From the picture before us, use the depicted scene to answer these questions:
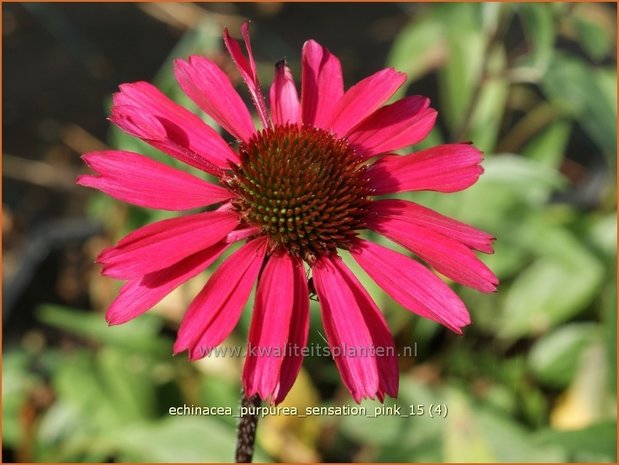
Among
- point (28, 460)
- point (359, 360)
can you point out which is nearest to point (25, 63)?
point (28, 460)

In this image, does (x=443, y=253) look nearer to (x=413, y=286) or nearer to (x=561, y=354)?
(x=413, y=286)

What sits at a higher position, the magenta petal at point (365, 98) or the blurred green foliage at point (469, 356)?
the magenta petal at point (365, 98)

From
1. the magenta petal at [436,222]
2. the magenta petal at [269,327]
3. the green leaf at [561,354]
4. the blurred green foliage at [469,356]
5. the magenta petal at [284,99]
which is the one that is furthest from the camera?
the green leaf at [561,354]

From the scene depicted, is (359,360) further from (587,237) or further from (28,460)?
(587,237)

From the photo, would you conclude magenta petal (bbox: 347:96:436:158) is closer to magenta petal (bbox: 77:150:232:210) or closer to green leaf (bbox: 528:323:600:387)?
magenta petal (bbox: 77:150:232:210)

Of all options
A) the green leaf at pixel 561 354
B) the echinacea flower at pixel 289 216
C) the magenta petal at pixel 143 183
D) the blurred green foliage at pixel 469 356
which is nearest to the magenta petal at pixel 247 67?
the echinacea flower at pixel 289 216

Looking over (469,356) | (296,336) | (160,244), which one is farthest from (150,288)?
(469,356)

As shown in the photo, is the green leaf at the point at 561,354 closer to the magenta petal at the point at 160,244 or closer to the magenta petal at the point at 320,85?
the magenta petal at the point at 320,85

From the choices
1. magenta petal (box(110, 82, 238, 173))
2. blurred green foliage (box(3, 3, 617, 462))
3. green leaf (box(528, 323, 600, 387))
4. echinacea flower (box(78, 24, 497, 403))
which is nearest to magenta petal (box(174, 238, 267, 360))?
echinacea flower (box(78, 24, 497, 403))
